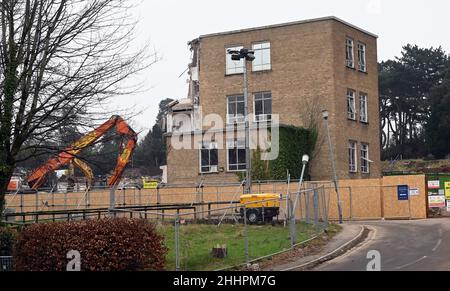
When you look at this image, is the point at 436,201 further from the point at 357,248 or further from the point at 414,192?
the point at 357,248

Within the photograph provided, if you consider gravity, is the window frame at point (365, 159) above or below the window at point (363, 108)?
below

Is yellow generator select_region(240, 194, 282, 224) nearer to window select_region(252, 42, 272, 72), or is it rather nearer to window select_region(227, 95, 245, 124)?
window select_region(227, 95, 245, 124)

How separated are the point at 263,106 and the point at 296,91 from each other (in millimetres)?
2813

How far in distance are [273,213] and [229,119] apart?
66.3 ft

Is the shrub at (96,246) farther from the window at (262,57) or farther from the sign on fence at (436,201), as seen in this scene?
the window at (262,57)

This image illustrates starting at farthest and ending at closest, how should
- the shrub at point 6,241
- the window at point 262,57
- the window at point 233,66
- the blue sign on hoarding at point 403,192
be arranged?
the window at point 233,66
the window at point 262,57
the blue sign on hoarding at point 403,192
the shrub at point 6,241

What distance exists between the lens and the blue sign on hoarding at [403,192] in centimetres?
3894

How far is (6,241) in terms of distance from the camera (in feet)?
63.2

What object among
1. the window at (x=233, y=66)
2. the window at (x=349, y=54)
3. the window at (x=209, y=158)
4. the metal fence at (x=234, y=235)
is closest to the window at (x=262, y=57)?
the window at (x=233, y=66)

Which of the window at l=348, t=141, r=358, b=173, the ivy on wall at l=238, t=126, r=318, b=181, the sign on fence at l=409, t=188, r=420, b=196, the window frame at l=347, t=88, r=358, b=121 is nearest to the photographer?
the sign on fence at l=409, t=188, r=420, b=196

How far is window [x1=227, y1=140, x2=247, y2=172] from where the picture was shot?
48281mm

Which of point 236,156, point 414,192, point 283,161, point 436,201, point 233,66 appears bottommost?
point 436,201

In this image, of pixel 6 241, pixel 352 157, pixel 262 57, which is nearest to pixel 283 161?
pixel 352 157

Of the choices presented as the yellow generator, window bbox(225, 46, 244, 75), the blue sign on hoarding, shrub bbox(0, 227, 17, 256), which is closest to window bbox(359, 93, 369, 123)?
window bbox(225, 46, 244, 75)
